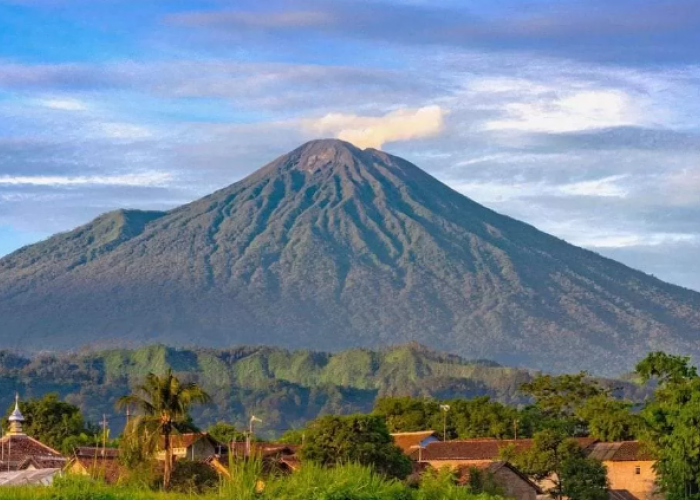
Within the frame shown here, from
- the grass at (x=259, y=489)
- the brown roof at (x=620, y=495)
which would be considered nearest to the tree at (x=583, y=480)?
the brown roof at (x=620, y=495)

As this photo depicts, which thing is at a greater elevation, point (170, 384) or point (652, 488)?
point (170, 384)

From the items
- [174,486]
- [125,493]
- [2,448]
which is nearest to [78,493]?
[125,493]

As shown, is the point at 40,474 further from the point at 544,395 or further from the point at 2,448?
the point at 544,395

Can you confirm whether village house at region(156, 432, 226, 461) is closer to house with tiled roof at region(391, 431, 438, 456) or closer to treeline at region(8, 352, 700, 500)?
treeline at region(8, 352, 700, 500)

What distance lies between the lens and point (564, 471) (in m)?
62.7

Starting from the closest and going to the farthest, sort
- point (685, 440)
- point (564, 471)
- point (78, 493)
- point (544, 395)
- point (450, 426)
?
point (78, 493), point (685, 440), point (564, 471), point (450, 426), point (544, 395)

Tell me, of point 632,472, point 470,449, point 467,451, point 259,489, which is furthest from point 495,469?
point 259,489

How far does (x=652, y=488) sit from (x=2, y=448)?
1008 inches

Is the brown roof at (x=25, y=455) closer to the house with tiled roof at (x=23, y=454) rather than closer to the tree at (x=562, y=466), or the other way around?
the house with tiled roof at (x=23, y=454)

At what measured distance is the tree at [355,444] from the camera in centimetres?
5919

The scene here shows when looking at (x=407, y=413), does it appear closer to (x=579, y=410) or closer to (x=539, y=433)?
(x=579, y=410)

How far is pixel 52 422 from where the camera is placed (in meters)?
78.5

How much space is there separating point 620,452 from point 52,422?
1027 inches

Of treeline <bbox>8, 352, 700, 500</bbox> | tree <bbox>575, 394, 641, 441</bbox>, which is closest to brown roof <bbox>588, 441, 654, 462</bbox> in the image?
treeline <bbox>8, 352, 700, 500</bbox>
